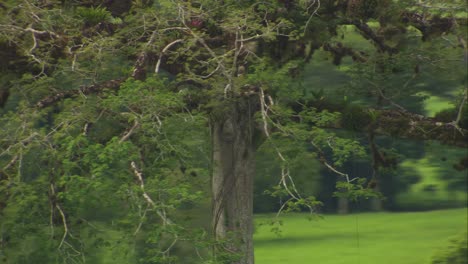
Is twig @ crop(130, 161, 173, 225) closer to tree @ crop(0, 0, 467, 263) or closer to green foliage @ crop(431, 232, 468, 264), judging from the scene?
tree @ crop(0, 0, 467, 263)

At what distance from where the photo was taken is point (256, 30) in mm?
12172


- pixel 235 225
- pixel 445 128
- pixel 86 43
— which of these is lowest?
pixel 235 225

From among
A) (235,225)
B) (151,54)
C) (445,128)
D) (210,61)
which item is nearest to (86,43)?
(151,54)

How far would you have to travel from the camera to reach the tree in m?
10.7

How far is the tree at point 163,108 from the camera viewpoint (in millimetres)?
10664

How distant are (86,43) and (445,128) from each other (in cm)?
442

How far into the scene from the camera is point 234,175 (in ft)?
46.1

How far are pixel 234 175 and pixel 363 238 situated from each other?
2965 centimetres

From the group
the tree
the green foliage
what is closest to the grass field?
the green foliage

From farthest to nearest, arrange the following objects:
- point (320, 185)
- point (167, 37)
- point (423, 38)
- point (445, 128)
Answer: point (320, 185) < point (423, 38) < point (445, 128) < point (167, 37)

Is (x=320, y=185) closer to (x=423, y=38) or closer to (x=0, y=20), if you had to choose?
(x=423, y=38)

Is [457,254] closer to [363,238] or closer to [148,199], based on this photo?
[148,199]

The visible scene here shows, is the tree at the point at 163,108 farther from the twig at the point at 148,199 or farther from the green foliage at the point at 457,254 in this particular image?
the green foliage at the point at 457,254

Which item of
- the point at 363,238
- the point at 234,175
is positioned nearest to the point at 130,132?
A: the point at 234,175
